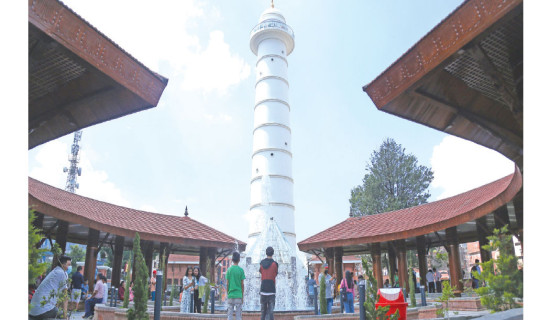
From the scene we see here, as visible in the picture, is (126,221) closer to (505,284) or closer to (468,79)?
(468,79)

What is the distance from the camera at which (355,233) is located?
60.1 feet

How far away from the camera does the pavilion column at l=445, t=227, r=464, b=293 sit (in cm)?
1438

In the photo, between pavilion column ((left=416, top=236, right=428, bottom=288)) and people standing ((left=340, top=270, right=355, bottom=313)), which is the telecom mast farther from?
people standing ((left=340, top=270, right=355, bottom=313))

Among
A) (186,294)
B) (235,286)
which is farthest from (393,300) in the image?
(186,294)

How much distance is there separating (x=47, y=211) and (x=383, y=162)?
96.8ft

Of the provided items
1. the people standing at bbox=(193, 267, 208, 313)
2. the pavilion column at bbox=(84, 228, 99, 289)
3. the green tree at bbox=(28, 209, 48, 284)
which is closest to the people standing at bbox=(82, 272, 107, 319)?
the people standing at bbox=(193, 267, 208, 313)

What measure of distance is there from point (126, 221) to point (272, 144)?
8.03 metres

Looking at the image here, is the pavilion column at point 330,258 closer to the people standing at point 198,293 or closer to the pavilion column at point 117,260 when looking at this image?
the pavilion column at point 117,260

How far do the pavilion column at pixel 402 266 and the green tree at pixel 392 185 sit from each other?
15.3 meters

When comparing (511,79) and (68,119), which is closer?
(511,79)
